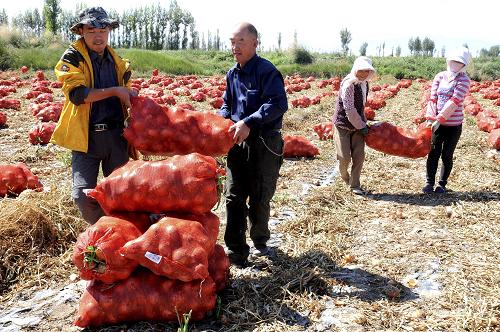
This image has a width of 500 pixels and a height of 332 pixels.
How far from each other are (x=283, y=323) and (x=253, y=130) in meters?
1.48

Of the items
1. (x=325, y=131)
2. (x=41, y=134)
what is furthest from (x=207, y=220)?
(x=325, y=131)

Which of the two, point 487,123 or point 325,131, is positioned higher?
point 487,123

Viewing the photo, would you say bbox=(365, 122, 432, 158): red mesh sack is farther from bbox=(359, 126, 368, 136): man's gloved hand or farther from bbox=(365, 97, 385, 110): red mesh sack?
bbox=(365, 97, 385, 110): red mesh sack

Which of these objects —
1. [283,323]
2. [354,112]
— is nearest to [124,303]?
[283,323]

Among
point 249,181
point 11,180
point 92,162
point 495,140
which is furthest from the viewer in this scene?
point 495,140

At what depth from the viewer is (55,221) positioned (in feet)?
13.7

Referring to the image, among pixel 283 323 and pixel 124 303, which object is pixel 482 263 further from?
pixel 124 303

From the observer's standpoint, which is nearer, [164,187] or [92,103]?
[164,187]

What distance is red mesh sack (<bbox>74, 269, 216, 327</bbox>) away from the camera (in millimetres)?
2812

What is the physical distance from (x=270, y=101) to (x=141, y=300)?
1692mm

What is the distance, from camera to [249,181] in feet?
12.8

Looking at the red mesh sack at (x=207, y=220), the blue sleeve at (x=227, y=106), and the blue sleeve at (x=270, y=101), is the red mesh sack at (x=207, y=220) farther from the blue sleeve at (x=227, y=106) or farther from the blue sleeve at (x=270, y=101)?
the blue sleeve at (x=227, y=106)

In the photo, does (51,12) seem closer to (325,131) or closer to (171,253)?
(325,131)

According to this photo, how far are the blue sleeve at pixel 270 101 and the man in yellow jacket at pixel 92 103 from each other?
946 mm
